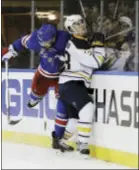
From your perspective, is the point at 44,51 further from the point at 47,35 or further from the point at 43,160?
the point at 43,160

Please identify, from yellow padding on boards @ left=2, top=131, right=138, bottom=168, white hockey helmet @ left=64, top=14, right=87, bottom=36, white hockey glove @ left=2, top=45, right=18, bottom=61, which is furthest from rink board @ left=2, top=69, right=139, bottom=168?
white hockey helmet @ left=64, top=14, right=87, bottom=36

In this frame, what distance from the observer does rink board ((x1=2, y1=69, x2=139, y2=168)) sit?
2863 millimetres

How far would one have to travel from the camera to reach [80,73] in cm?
308

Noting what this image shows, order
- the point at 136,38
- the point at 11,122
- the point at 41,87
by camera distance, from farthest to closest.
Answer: the point at 11,122, the point at 41,87, the point at 136,38

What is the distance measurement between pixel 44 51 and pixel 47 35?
0.12 metres

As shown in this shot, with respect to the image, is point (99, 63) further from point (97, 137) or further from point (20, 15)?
point (20, 15)

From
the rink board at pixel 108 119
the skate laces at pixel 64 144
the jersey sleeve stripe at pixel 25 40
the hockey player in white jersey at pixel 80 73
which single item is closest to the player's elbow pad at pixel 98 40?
the hockey player in white jersey at pixel 80 73

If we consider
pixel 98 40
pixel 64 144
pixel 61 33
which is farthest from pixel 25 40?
pixel 64 144

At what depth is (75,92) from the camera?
3.05 meters

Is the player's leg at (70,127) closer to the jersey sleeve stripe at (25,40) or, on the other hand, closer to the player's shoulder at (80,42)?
the player's shoulder at (80,42)

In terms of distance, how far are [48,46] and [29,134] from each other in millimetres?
634

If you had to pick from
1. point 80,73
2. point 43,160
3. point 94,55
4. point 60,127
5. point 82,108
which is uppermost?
point 94,55

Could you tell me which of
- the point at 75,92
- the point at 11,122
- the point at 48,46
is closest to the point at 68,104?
the point at 75,92

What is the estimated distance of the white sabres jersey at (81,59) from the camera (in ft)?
9.97
